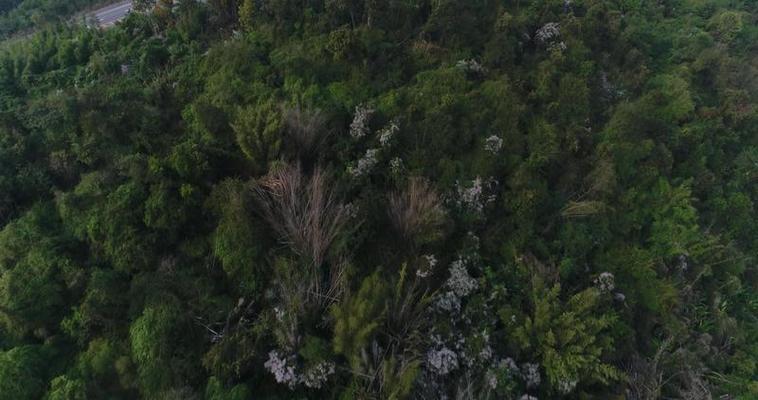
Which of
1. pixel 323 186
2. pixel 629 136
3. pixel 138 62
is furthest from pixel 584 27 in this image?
pixel 138 62

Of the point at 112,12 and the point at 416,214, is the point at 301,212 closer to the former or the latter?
the point at 416,214

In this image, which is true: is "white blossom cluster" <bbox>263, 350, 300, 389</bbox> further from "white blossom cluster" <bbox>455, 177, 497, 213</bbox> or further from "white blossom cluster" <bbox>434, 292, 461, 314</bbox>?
"white blossom cluster" <bbox>455, 177, 497, 213</bbox>

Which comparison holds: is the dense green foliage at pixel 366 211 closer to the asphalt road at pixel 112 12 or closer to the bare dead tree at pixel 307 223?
the bare dead tree at pixel 307 223

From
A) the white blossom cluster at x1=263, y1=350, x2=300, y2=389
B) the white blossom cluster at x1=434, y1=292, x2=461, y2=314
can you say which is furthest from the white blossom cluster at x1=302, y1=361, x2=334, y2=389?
the white blossom cluster at x1=434, y1=292, x2=461, y2=314

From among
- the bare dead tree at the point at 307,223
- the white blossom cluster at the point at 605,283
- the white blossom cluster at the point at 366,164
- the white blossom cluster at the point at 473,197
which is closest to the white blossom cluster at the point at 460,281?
the white blossom cluster at the point at 473,197

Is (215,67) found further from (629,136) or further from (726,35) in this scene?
(726,35)

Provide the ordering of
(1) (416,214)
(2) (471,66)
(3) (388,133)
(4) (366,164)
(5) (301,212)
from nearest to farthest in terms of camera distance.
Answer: (5) (301,212)
(1) (416,214)
(4) (366,164)
(3) (388,133)
(2) (471,66)

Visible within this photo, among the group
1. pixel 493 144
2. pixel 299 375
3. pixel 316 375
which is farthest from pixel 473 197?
pixel 299 375
